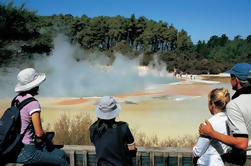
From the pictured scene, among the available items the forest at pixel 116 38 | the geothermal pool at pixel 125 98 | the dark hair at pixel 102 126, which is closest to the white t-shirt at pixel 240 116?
the dark hair at pixel 102 126

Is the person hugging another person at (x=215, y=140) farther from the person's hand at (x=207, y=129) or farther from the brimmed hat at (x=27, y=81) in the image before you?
the brimmed hat at (x=27, y=81)

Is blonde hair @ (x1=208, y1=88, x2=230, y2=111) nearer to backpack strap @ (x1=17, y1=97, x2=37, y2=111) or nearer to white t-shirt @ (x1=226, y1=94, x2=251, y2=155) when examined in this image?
white t-shirt @ (x1=226, y1=94, x2=251, y2=155)

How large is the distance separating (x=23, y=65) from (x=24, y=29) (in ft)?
9.92

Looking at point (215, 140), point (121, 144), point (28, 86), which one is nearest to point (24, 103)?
point (28, 86)

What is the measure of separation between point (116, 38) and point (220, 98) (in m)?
50.7

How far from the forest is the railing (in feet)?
63.7

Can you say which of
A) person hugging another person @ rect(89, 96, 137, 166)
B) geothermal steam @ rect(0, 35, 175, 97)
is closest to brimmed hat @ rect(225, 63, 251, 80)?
person hugging another person @ rect(89, 96, 137, 166)

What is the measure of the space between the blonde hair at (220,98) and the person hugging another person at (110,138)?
73cm

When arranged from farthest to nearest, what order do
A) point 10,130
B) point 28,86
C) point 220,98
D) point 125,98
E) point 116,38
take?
point 116,38
point 125,98
point 28,86
point 10,130
point 220,98

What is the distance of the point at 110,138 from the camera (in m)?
2.04

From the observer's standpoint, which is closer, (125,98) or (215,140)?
(215,140)

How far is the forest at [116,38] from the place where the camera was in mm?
22358

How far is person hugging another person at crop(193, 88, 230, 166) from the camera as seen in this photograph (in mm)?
2002

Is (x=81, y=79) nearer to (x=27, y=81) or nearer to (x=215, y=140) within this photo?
(x=27, y=81)
